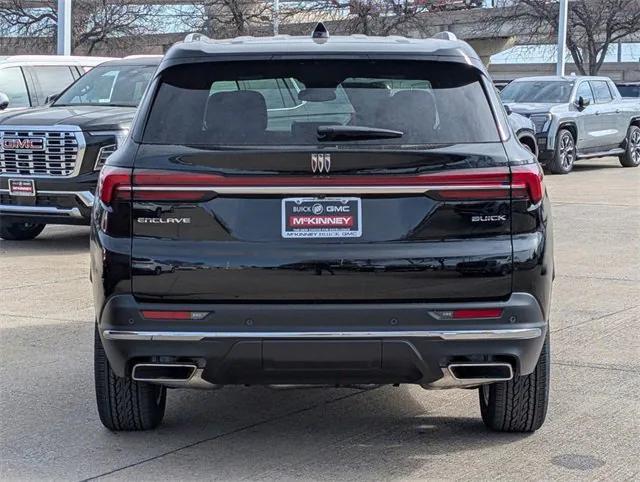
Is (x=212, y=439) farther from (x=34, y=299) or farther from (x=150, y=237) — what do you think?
(x=34, y=299)

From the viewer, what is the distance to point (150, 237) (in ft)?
14.8

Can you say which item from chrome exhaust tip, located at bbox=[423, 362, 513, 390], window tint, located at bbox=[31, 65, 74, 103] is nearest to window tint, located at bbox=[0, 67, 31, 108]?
window tint, located at bbox=[31, 65, 74, 103]

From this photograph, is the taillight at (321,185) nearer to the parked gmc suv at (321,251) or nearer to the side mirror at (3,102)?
the parked gmc suv at (321,251)

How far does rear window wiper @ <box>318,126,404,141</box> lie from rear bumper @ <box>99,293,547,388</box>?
2.31 ft

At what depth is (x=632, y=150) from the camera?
23797 millimetres

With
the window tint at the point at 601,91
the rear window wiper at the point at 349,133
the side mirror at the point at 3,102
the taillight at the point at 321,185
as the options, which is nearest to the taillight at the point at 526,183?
the taillight at the point at 321,185

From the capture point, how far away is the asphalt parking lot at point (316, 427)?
4.87 meters

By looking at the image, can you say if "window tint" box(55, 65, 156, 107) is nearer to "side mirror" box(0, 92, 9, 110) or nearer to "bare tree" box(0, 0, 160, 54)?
"side mirror" box(0, 92, 9, 110)

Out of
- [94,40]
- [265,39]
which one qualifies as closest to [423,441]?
[265,39]

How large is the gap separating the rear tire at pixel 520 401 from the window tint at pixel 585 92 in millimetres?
17035

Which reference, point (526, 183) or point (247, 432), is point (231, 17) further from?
point (526, 183)

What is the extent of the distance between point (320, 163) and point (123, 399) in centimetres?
156

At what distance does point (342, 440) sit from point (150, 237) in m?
A: 1.45

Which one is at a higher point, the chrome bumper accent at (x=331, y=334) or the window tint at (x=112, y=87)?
the chrome bumper accent at (x=331, y=334)
